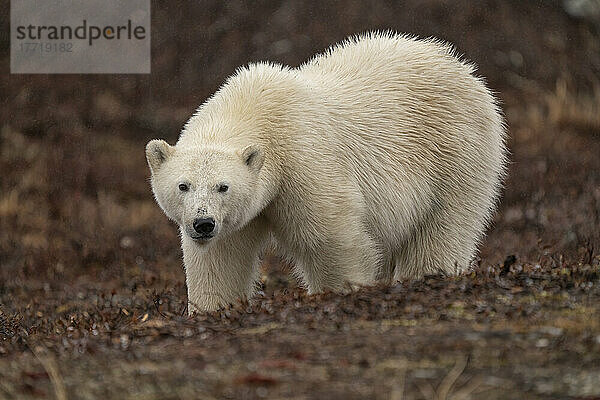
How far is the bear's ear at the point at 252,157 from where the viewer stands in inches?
268

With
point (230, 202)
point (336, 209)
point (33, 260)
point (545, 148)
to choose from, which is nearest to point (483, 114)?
point (336, 209)

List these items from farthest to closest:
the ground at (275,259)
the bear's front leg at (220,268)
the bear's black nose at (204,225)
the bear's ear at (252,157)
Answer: the bear's front leg at (220,268) < the bear's ear at (252,157) < the bear's black nose at (204,225) < the ground at (275,259)

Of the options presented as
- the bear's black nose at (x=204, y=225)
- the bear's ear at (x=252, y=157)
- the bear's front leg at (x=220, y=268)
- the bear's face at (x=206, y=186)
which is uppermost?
the bear's ear at (x=252, y=157)

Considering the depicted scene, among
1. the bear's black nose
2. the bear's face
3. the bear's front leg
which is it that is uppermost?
the bear's face

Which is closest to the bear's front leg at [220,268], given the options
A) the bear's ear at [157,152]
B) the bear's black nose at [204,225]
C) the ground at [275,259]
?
the ground at [275,259]

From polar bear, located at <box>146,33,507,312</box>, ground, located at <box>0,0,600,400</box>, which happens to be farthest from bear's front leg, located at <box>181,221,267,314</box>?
ground, located at <box>0,0,600,400</box>

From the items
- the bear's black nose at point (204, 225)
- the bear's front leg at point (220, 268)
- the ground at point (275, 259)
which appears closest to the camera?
the ground at point (275, 259)

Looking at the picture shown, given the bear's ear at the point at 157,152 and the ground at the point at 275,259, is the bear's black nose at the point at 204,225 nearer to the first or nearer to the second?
the ground at the point at 275,259

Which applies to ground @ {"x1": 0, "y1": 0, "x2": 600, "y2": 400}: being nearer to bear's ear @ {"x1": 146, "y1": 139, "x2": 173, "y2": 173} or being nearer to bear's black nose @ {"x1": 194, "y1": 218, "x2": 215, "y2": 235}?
bear's black nose @ {"x1": 194, "y1": 218, "x2": 215, "y2": 235}

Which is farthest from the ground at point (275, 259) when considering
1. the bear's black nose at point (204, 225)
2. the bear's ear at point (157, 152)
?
the bear's ear at point (157, 152)

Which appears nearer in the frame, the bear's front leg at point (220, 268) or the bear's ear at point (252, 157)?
the bear's ear at point (252, 157)

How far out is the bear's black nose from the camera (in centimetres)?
654

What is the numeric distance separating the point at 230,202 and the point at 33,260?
5.89 meters

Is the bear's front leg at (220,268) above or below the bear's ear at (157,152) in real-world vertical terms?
below
